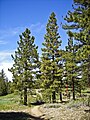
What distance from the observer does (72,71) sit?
164 feet

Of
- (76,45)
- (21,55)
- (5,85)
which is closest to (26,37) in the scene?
(21,55)

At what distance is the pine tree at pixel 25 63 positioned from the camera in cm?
4569

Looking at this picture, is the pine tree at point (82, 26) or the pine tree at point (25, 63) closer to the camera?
the pine tree at point (82, 26)

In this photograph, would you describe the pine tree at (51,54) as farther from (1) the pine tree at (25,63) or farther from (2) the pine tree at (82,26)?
(2) the pine tree at (82,26)

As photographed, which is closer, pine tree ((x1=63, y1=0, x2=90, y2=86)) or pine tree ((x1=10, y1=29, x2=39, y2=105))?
pine tree ((x1=63, y1=0, x2=90, y2=86))

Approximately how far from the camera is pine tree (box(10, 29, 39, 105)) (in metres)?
45.7

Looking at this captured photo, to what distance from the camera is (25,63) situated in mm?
46406

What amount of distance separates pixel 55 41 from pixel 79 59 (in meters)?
Answer: 18.8

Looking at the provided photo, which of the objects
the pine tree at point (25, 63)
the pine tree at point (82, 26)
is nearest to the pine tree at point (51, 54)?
the pine tree at point (25, 63)

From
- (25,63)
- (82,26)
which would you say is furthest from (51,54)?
(82,26)

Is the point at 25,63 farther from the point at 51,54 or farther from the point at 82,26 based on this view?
the point at 82,26

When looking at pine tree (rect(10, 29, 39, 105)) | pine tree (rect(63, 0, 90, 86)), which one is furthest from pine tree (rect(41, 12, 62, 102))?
pine tree (rect(63, 0, 90, 86))

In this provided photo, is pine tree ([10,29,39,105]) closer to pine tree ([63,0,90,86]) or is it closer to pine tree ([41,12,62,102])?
pine tree ([41,12,62,102])

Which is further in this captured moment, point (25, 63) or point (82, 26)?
point (25, 63)
